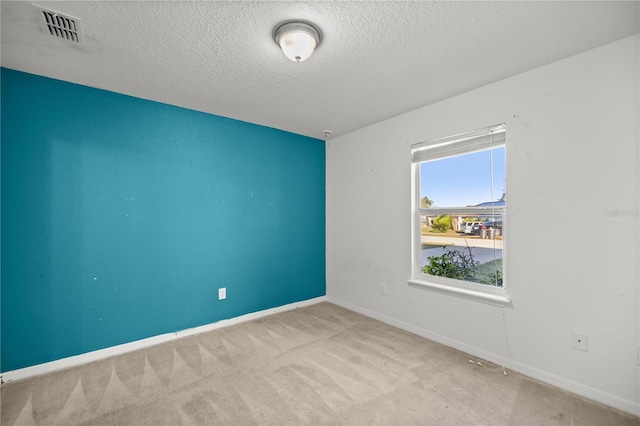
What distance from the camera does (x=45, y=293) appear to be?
2365 mm

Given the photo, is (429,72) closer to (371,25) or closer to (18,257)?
(371,25)

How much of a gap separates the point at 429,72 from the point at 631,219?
172 centimetres

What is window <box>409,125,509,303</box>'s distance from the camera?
8.37ft

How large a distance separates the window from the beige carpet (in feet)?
2.38

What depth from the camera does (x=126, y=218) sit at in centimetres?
273

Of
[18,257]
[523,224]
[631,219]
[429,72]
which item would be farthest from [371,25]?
[18,257]

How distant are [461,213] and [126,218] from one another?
10.8 ft

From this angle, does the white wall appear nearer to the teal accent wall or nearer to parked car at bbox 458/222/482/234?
parked car at bbox 458/222/482/234

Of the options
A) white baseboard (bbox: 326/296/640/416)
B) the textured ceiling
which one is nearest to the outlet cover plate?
white baseboard (bbox: 326/296/640/416)

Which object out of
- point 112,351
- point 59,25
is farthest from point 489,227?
point 112,351

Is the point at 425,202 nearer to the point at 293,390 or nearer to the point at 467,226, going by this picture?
the point at 467,226

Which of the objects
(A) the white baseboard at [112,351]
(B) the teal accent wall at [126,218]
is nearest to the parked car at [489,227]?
(B) the teal accent wall at [126,218]

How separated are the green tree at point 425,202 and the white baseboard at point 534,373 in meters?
1.33

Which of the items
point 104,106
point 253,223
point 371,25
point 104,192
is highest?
point 371,25
